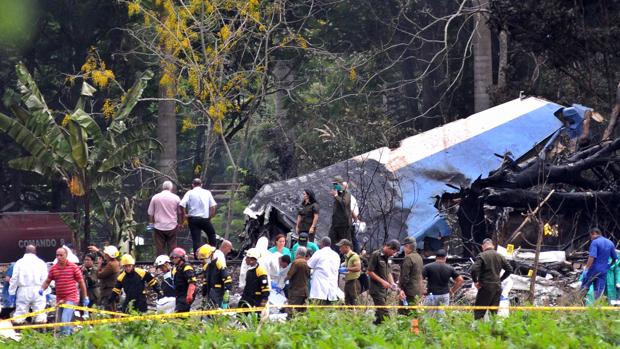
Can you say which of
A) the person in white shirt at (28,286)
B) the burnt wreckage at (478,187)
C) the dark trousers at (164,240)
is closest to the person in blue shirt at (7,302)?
the person in white shirt at (28,286)

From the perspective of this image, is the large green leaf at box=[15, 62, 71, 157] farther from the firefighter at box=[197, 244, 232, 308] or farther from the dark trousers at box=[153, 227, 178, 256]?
the firefighter at box=[197, 244, 232, 308]

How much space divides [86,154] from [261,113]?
50.8 ft

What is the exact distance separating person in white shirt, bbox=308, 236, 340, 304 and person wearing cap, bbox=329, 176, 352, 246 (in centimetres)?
341

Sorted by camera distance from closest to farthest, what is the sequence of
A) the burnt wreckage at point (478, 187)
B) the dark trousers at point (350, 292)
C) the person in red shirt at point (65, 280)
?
the dark trousers at point (350, 292) < the person in red shirt at point (65, 280) < the burnt wreckage at point (478, 187)

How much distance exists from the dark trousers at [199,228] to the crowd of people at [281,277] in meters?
1.33

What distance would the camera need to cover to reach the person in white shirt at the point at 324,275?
741 inches

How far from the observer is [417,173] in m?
26.1

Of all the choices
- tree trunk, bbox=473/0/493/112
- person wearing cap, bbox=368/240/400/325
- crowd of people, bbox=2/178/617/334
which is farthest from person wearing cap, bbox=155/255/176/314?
tree trunk, bbox=473/0/493/112

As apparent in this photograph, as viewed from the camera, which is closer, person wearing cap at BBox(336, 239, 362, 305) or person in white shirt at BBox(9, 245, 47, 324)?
person wearing cap at BBox(336, 239, 362, 305)

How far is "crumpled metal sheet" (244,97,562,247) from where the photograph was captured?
82.5 feet

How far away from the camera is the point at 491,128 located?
2714 cm

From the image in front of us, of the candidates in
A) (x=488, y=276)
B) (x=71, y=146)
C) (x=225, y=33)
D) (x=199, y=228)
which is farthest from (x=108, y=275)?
(x=225, y=33)

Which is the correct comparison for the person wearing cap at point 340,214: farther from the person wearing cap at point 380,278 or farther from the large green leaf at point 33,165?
the large green leaf at point 33,165

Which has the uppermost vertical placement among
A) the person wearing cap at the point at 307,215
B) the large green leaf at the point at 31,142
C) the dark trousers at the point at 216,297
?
the large green leaf at the point at 31,142
